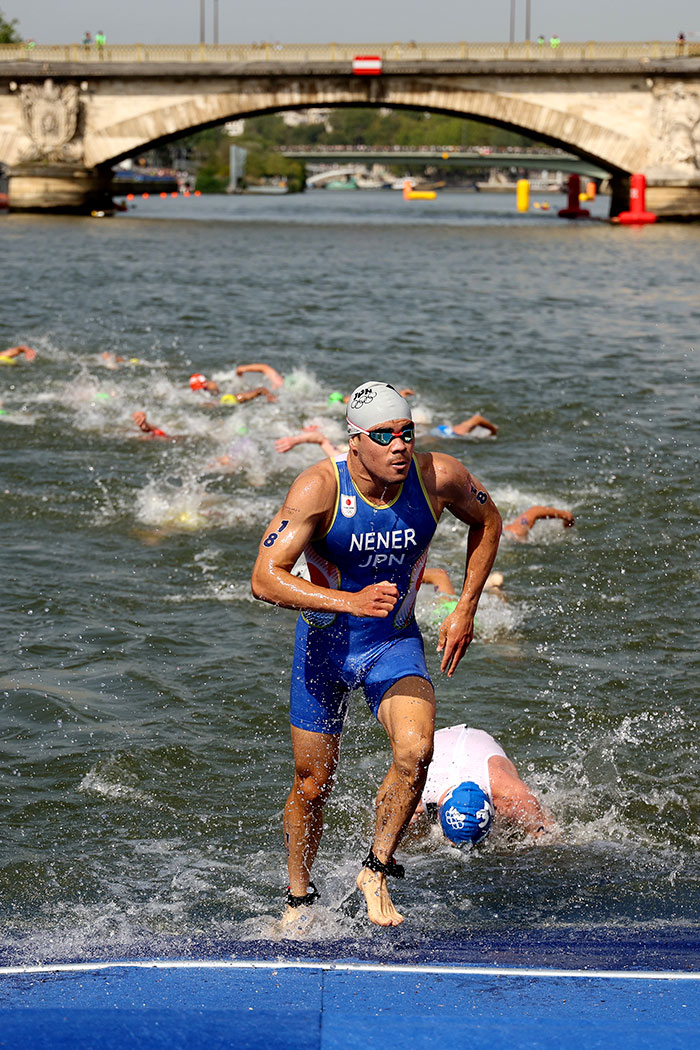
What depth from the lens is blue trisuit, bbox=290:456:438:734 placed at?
18.0 ft

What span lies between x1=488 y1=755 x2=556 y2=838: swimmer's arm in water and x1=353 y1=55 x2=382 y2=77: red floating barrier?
58492 mm

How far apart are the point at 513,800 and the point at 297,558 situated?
7.86ft

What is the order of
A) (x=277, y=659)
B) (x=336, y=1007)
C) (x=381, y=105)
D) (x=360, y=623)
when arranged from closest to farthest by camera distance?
(x=336, y=1007), (x=360, y=623), (x=277, y=659), (x=381, y=105)

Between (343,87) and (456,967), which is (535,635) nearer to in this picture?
(456,967)

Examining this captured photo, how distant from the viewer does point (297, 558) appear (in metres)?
5.29

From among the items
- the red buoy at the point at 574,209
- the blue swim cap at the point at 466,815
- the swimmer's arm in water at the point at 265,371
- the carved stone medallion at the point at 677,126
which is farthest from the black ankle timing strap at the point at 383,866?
the red buoy at the point at 574,209

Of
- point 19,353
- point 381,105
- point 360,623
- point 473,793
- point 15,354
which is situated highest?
point 381,105

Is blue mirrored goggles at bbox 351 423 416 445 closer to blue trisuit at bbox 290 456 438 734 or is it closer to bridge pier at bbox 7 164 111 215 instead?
blue trisuit at bbox 290 456 438 734

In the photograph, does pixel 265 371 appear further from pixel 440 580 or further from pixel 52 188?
pixel 52 188

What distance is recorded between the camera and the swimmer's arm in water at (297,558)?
507 centimetres

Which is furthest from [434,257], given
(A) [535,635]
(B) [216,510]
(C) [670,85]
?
(A) [535,635]

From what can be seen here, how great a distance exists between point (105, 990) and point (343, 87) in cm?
6263

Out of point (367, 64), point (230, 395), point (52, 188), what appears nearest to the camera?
point (230, 395)

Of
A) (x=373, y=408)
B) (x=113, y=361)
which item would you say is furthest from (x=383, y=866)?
(x=113, y=361)
